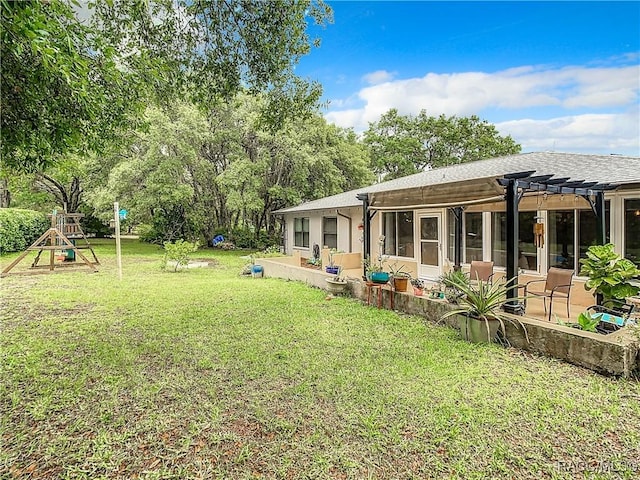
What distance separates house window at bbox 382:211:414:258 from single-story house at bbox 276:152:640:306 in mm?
29

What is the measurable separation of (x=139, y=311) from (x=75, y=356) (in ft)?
8.01

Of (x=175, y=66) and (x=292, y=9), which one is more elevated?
(x=292, y=9)

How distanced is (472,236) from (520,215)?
122 centimetres

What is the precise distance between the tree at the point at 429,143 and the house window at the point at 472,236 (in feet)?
68.0

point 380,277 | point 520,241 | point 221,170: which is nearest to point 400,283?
point 380,277

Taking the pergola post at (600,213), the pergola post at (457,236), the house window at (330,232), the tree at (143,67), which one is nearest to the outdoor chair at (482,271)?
the pergola post at (457,236)

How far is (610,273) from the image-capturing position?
4789mm

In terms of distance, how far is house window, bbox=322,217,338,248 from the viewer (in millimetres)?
14109

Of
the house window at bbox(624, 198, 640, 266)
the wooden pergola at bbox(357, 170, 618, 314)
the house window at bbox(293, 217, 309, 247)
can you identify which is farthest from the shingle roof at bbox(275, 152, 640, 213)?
the house window at bbox(293, 217, 309, 247)

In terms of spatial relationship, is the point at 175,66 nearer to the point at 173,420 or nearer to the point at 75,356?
the point at 75,356

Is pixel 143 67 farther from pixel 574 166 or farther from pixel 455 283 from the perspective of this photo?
pixel 574 166

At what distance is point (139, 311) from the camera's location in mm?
7098

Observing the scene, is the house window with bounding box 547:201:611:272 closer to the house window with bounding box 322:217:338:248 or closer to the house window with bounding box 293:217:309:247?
the house window with bounding box 322:217:338:248

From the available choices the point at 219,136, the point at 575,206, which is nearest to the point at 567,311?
the point at 575,206
